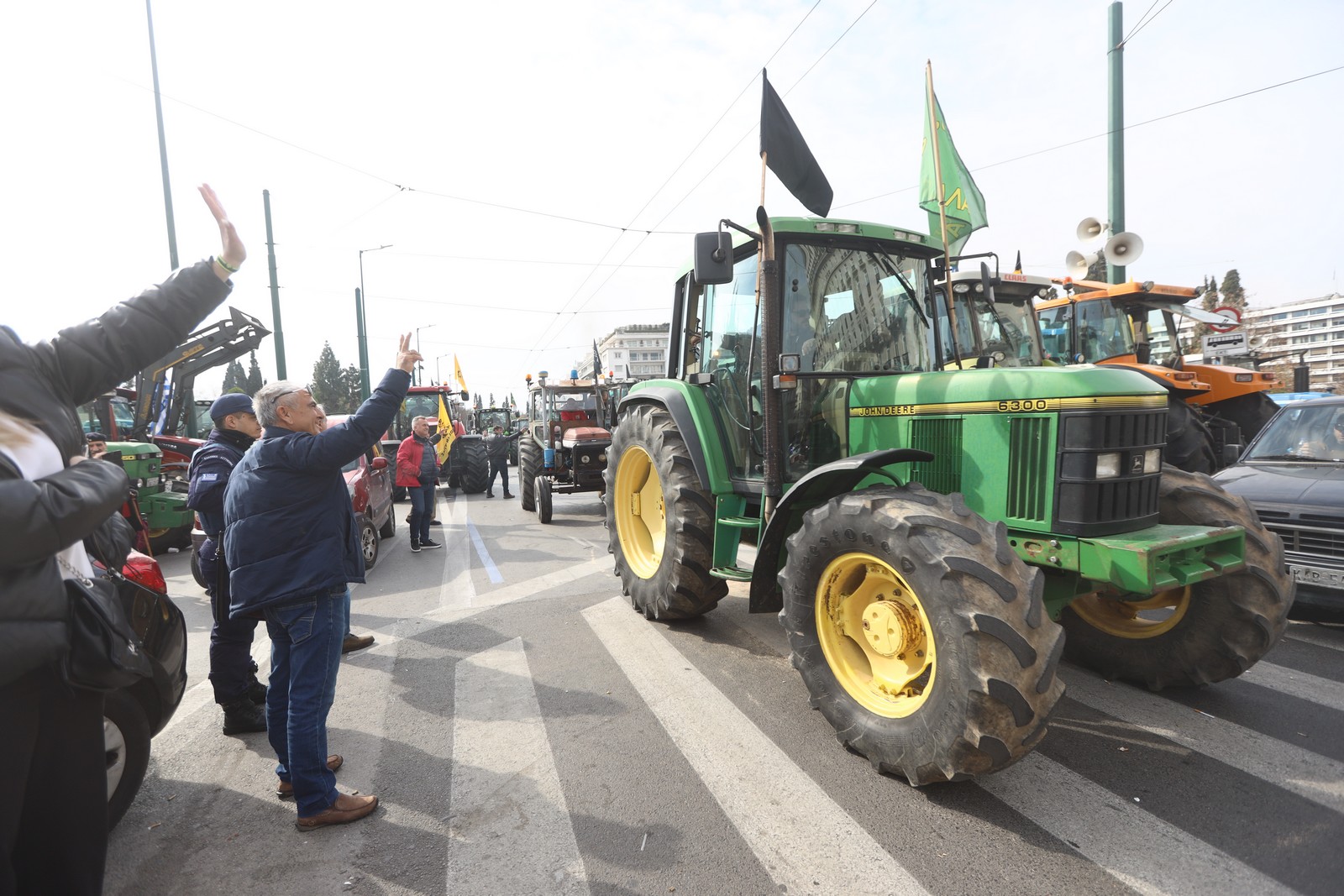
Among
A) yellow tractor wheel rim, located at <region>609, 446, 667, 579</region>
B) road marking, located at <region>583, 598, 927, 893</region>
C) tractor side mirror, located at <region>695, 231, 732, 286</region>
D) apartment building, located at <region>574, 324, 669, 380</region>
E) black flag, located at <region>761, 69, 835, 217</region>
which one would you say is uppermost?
apartment building, located at <region>574, 324, 669, 380</region>

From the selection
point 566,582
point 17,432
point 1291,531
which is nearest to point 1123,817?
point 1291,531

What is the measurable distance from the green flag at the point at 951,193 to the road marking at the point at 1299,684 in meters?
3.23

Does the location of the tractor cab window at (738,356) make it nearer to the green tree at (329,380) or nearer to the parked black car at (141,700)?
the parked black car at (141,700)

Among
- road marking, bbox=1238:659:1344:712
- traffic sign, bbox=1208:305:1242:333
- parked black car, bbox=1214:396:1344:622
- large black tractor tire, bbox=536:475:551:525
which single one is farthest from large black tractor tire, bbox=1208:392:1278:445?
large black tractor tire, bbox=536:475:551:525

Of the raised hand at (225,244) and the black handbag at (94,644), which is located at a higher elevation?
the raised hand at (225,244)

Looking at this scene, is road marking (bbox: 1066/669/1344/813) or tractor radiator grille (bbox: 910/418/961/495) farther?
tractor radiator grille (bbox: 910/418/961/495)

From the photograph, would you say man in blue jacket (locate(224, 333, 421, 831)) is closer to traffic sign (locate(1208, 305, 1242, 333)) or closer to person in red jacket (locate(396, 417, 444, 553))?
person in red jacket (locate(396, 417, 444, 553))

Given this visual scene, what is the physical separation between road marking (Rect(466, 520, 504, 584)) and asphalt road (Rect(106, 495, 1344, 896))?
2685 mm

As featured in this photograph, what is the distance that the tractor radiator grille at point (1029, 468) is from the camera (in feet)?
10.6

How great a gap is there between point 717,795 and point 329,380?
8516 cm

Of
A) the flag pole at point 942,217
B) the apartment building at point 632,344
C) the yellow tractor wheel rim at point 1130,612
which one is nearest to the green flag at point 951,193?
the flag pole at point 942,217

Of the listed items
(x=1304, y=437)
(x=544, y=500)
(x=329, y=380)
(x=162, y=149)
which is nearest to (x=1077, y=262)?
(x=1304, y=437)

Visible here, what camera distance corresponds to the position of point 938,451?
3.70 m

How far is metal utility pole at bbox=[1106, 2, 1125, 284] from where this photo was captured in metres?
10.3
